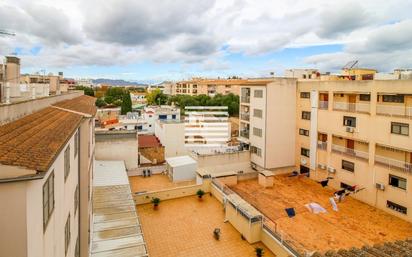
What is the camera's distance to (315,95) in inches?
1158

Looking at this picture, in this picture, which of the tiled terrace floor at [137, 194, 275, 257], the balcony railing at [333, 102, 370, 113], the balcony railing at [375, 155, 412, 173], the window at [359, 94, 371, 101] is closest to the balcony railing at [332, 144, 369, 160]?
the balcony railing at [375, 155, 412, 173]

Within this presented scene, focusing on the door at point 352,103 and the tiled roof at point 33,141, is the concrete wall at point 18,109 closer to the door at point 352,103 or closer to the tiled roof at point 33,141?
the tiled roof at point 33,141

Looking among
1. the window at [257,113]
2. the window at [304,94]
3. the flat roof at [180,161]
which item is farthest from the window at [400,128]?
the flat roof at [180,161]

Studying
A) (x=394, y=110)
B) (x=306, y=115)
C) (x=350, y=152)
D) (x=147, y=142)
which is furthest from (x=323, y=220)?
(x=147, y=142)

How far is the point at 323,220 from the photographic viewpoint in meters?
20.8

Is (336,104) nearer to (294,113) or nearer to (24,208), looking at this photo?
(294,113)

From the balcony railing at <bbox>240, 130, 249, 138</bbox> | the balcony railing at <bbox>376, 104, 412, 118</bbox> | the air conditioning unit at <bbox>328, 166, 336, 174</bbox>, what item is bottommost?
the air conditioning unit at <bbox>328, 166, 336, 174</bbox>

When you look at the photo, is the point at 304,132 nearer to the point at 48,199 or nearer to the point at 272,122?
the point at 272,122

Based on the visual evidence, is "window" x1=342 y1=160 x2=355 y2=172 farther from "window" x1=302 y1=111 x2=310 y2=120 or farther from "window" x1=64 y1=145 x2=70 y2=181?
Answer: "window" x1=64 y1=145 x2=70 y2=181

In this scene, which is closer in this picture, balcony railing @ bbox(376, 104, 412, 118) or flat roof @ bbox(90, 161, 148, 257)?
flat roof @ bbox(90, 161, 148, 257)

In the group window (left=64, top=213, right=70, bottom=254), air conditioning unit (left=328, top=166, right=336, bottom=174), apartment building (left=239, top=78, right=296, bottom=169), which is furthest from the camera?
apartment building (left=239, top=78, right=296, bottom=169)

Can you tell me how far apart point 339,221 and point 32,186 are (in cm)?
2134

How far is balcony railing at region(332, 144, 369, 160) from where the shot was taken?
25.0 meters

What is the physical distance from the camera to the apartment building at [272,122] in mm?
30625
